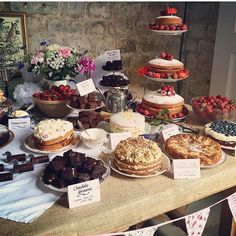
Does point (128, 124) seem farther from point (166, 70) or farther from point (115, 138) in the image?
point (166, 70)

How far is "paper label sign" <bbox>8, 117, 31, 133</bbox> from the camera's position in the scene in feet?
4.96

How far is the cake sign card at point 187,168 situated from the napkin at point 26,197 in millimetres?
425

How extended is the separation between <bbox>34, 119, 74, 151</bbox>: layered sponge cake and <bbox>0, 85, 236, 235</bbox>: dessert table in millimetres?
178

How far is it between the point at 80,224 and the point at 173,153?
480mm

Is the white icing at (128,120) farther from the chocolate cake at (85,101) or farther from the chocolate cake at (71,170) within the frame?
the chocolate cake at (71,170)

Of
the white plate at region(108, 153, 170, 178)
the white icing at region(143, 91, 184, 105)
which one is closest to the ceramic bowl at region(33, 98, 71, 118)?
the white icing at region(143, 91, 184, 105)

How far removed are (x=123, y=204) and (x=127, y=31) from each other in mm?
2331

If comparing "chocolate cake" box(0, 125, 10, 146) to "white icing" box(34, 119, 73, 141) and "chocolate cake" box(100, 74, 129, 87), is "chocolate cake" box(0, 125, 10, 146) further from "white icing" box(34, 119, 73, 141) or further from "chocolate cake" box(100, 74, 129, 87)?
"chocolate cake" box(100, 74, 129, 87)

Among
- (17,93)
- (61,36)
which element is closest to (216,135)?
(17,93)

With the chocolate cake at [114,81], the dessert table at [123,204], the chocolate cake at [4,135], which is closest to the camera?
the dessert table at [123,204]

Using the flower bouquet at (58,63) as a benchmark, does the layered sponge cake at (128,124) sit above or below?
below

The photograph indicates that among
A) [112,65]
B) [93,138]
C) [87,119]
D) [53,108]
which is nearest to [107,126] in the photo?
[87,119]

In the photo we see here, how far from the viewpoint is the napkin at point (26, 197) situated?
0.98m

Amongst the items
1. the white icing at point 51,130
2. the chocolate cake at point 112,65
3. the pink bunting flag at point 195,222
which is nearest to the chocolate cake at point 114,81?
the chocolate cake at point 112,65
